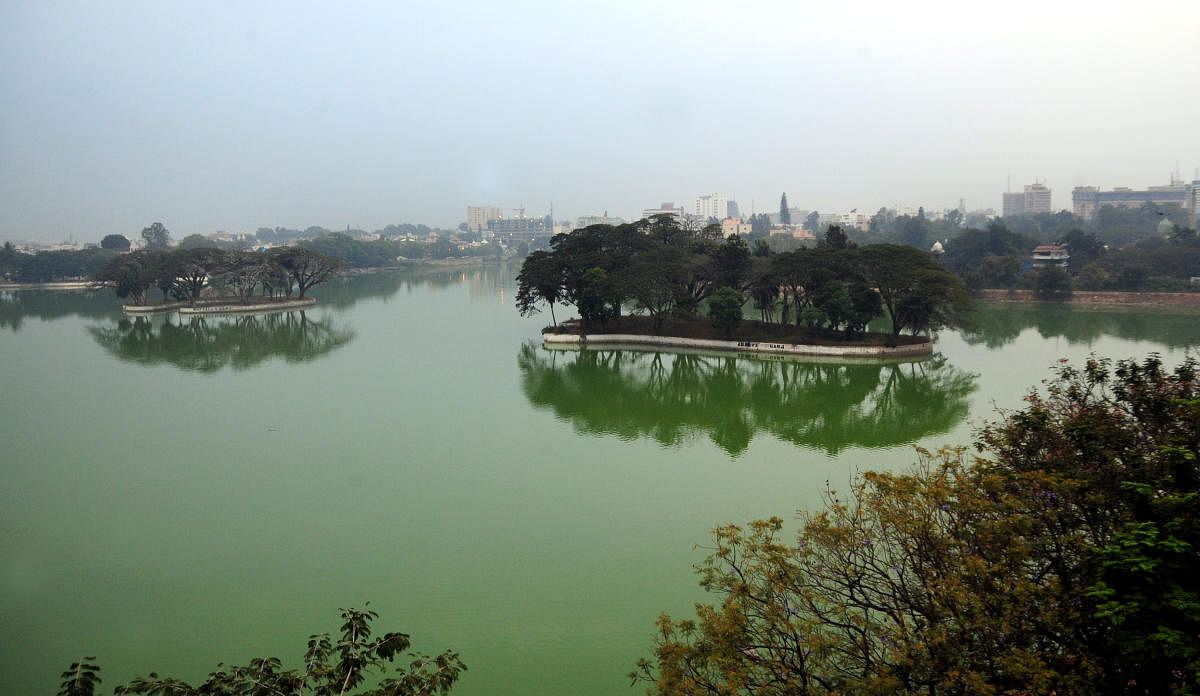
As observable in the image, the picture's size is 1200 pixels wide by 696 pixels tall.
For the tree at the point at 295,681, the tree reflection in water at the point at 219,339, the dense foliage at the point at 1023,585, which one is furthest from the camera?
the tree reflection in water at the point at 219,339

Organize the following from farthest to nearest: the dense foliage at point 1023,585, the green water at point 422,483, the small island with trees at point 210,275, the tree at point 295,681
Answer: the small island with trees at point 210,275, the green water at point 422,483, the dense foliage at point 1023,585, the tree at point 295,681

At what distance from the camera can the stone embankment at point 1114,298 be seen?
38.7 metres

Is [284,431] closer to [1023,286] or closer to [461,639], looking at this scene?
A: [461,639]

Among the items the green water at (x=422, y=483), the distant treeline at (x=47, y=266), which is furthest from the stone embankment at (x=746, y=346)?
the distant treeline at (x=47, y=266)

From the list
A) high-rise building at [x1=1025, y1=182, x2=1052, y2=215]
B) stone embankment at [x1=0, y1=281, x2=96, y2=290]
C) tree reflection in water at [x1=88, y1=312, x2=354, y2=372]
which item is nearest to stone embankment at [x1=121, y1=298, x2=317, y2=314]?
tree reflection in water at [x1=88, y1=312, x2=354, y2=372]

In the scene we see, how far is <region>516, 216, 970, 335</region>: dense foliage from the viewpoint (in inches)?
1032

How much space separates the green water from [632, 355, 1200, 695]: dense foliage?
2440mm

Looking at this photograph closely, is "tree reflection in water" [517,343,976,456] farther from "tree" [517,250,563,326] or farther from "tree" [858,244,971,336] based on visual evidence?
"tree" [517,250,563,326]

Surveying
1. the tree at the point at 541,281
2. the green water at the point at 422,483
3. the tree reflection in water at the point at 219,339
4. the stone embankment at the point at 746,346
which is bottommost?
the green water at the point at 422,483

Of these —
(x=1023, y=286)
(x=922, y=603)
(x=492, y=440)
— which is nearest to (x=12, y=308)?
(x=492, y=440)

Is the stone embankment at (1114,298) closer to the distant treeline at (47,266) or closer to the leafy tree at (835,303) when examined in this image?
the leafy tree at (835,303)

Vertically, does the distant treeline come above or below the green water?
above

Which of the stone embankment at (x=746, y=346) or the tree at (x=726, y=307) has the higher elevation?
the tree at (x=726, y=307)

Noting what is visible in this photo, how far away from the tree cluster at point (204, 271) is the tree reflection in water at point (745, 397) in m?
26.2
